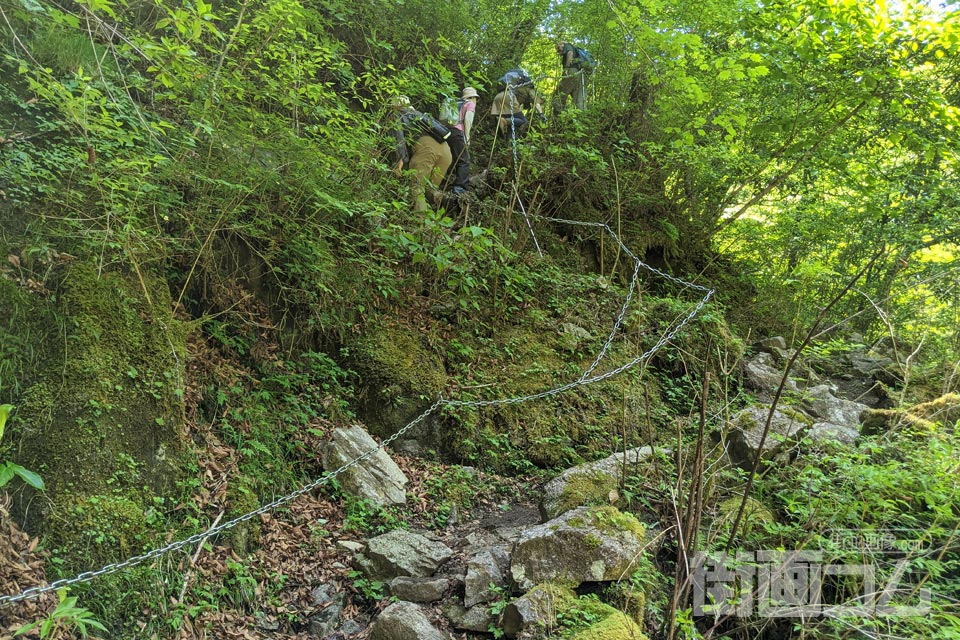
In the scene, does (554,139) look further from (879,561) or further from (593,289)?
(879,561)

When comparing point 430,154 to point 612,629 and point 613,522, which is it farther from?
point 612,629

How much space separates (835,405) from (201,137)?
7147 millimetres

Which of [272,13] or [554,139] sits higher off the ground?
[554,139]

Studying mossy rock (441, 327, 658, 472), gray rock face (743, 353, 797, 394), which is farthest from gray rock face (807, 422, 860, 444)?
gray rock face (743, 353, 797, 394)

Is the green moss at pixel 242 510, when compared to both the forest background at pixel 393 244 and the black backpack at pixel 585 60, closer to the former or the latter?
the forest background at pixel 393 244

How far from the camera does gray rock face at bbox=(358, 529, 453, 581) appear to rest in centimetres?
403

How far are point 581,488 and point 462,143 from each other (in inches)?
209

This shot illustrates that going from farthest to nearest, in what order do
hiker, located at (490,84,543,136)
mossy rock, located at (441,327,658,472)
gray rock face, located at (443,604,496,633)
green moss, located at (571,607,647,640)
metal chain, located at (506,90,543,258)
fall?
hiker, located at (490,84,543,136), metal chain, located at (506,90,543,258), mossy rock, located at (441,327,658,472), gray rock face, located at (443,604,496,633), green moss, located at (571,607,647,640)

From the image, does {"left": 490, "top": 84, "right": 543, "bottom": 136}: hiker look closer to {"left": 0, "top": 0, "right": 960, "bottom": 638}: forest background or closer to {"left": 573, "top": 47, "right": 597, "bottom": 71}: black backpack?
{"left": 0, "top": 0, "right": 960, "bottom": 638}: forest background

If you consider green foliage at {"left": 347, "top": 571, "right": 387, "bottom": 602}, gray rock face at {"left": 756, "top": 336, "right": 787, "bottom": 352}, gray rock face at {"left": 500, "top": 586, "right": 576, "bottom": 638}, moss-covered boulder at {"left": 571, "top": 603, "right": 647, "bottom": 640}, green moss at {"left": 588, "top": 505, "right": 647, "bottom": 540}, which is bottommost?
green foliage at {"left": 347, "top": 571, "right": 387, "bottom": 602}

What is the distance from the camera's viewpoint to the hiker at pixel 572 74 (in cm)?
950

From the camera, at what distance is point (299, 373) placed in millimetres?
5512

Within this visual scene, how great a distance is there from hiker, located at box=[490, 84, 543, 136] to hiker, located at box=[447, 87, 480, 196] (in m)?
0.54

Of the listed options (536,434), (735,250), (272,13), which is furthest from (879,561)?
(735,250)
